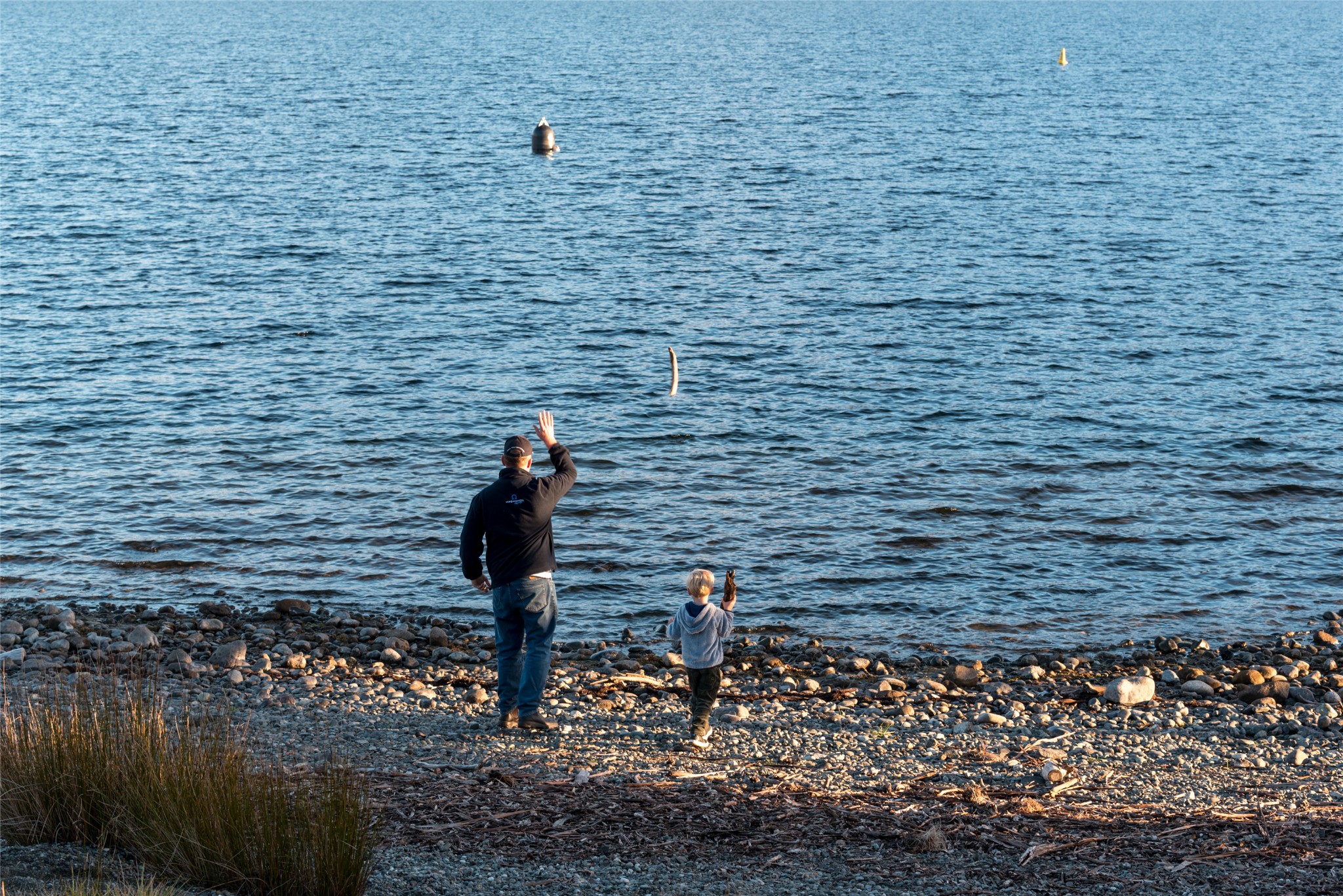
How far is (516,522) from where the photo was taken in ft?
32.3

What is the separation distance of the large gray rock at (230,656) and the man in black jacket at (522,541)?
3939 mm

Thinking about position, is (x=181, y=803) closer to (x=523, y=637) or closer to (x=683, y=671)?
(x=523, y=637)

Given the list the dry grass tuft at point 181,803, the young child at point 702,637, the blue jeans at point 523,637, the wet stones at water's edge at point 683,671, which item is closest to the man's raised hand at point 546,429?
the blue jeans at point 523,637

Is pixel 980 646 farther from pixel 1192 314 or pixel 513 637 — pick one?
pixel 1192 314

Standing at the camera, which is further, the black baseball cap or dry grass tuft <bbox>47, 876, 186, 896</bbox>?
the black baseball cap

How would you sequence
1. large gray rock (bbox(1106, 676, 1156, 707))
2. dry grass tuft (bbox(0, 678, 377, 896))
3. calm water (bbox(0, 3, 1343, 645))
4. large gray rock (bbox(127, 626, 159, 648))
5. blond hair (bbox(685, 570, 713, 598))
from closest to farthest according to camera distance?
dry grass tuft (bbox(0, 678, 377, 896)) → blond hair (bbox(685, 570, 713, 598)) → large gray rock (bbox(1106, 676, 1156, 707)) → large gray rock (bbox(127, 626, 159, 648)) → calm water (bbox(0, 3, 1343, 645))

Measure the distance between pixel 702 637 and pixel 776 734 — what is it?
4.16 feet

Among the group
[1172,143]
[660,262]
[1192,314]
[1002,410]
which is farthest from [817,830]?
[1172,143]

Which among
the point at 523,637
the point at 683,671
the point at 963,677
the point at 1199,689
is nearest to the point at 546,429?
the point at 523,637

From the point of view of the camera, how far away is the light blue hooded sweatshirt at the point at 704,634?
9969 millimetres

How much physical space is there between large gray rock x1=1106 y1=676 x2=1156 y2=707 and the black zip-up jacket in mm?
5637

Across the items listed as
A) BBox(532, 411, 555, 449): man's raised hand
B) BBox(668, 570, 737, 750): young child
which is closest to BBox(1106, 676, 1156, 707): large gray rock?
BBox(668, 570, 737, 750): young child

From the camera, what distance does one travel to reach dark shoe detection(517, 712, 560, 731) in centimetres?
1031

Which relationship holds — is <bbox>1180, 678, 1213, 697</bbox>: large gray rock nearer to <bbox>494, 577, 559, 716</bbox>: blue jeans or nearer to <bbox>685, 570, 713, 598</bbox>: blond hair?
<bbox>685, 570, 713, 598</bbox>: blond hair
